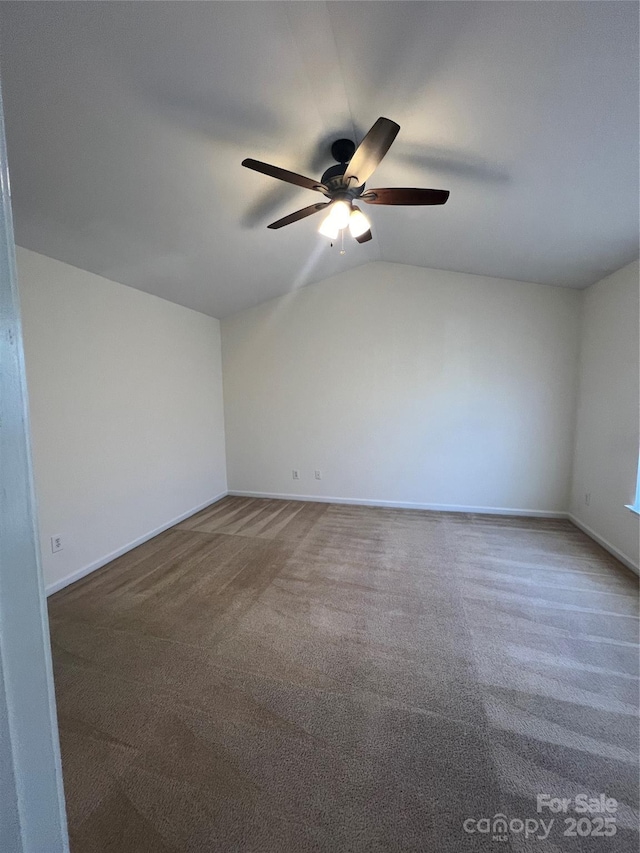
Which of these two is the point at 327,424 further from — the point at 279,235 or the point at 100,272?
the point at 100,272

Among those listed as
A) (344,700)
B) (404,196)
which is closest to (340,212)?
(404,196)

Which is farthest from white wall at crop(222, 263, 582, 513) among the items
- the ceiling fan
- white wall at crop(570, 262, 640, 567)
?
the ceiling fan

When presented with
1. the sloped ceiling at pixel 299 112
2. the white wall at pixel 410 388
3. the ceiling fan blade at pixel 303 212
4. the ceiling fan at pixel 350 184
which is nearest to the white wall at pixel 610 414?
the white wall at pixel 410 388

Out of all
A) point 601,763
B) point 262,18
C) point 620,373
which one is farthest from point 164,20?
point 620,373

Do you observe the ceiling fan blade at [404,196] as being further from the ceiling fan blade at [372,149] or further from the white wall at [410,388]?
the white wall at [410,388]

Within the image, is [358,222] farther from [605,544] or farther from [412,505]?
[605,544]

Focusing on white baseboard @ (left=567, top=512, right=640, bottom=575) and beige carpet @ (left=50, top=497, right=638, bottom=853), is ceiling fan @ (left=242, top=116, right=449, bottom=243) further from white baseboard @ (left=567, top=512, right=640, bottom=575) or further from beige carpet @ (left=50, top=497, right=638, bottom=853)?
white baseboard @ (left=567, top=512, right=640, bottom=575)

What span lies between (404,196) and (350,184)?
0.29 m

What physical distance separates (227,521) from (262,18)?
3.67 metres

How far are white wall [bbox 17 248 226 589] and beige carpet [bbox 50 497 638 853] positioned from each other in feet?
1.57

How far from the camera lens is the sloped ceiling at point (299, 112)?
121cm

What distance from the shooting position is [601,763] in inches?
50.9

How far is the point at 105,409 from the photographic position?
111 inches

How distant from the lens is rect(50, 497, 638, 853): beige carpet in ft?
3.74
